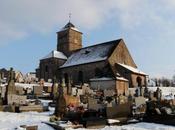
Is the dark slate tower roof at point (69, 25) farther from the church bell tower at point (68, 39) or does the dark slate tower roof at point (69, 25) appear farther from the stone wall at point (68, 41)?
the stone wall at point (68, 41)

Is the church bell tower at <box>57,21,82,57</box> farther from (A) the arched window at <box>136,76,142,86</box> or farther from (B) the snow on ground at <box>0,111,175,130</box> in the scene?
(B) the snow on ground at <box>0,111,175,130</box>

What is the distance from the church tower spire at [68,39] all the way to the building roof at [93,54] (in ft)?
26.0

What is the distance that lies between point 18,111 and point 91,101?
3.91 metres

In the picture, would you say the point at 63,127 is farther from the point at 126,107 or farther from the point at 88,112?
the point at 126,107

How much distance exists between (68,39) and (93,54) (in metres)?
13.9

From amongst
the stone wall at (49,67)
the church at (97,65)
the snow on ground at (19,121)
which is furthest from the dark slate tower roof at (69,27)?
the snow on ground at (19,121)

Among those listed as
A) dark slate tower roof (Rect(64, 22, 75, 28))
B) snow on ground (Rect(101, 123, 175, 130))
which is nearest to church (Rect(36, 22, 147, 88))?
dark slate tower roof (Rect(64, 22, 75, 28))

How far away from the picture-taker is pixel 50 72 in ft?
167

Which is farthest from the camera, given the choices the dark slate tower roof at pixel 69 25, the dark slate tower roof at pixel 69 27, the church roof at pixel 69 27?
the dark slate tower roof at pixel 69 25

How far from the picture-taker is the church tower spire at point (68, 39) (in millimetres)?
56219

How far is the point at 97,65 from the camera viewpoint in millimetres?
41344

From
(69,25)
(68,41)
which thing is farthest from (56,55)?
(69,25)

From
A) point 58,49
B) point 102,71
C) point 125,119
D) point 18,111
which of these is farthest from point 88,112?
point 58,49

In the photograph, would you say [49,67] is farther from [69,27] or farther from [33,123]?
[33,123]
